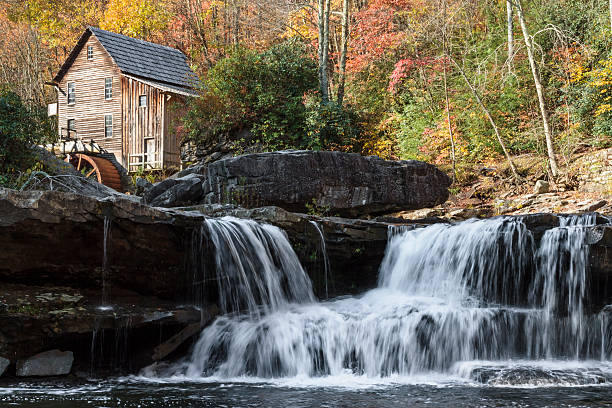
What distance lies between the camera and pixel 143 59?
107 feet

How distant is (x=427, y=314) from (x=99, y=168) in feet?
62.9

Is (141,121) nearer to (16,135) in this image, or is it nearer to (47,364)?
(16,135)

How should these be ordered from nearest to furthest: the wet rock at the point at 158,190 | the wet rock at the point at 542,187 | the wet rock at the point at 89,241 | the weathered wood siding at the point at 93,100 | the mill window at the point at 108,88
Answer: the wet rock at the point at 89,241 < the wet rock at the point at 158,190 < the wet rock at the point at 542,187 < the weathered wood siding at the point at 93,100 < the mill window at the point at 108,88

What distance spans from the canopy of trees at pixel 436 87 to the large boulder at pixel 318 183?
484 centimetres

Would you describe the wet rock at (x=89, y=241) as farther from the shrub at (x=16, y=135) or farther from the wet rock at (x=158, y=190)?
the shrub at (x=16, y=135)

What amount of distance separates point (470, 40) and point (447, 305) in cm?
1600

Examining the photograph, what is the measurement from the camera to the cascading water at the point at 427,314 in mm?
7488

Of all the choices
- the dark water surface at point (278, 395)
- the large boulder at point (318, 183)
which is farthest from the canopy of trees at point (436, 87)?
the dark water surface at point (278, 395)

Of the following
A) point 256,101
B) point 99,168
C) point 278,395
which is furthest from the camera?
point 99,168

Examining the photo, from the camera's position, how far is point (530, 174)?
17953 millimetres

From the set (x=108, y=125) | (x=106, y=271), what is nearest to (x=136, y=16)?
(x=108, y=125)

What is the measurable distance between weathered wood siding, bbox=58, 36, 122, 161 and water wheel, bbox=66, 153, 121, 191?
599cm

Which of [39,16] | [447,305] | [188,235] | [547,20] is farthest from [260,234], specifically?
[39,16]

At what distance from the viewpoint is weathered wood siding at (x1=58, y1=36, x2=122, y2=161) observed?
32.1m
